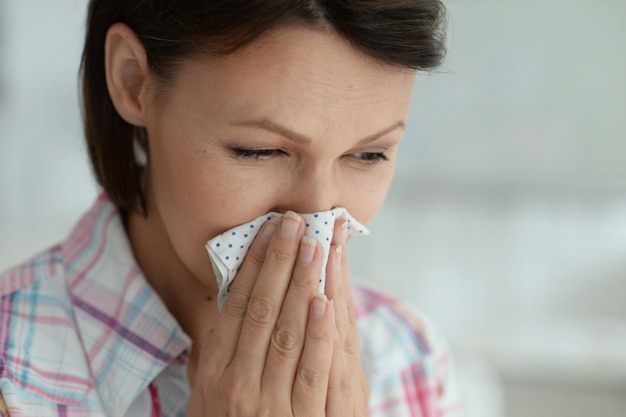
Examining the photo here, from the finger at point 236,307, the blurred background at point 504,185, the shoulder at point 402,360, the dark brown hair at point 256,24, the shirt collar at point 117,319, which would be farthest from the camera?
the blurred background at point 504,185

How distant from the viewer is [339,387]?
44.0 inches

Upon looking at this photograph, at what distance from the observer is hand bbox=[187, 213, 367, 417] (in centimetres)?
106

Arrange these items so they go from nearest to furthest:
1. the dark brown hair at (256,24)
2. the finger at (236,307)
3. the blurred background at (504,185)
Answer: the dark brown hair at (256,24), the finger at (236,307), the blurred background at (504,185)

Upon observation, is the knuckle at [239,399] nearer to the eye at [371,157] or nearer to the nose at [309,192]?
the nose at [309,192]

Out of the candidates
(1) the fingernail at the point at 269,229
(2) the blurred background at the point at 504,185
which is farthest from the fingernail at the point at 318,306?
(2) the blurred background at the point at 504,185

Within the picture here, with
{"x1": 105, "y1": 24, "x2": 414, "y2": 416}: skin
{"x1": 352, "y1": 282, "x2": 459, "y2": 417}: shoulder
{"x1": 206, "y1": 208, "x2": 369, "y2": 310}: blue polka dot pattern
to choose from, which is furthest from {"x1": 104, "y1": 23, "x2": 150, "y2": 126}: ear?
{"x1": 352, "y1": 282, "x2": 459, "y2": 417}: shoulder

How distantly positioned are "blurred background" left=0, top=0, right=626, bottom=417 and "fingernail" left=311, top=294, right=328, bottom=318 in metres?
1.92

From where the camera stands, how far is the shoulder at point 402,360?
4.83 ft

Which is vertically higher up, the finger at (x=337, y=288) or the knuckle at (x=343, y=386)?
the finger at (x=337, y=288)

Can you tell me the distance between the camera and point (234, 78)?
39.8 inches

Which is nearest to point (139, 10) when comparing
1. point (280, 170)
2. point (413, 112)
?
point (280, 170)

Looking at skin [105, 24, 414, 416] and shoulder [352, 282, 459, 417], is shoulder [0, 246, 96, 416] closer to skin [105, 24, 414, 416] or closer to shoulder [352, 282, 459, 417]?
skin [105, 24, 414, 416]

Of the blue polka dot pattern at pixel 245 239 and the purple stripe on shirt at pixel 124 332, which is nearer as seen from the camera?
the blue polka dot pattern at pixel 245 239

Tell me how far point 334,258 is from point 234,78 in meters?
0.28
